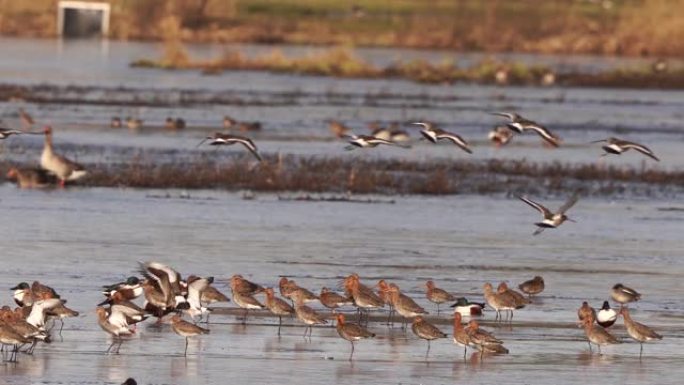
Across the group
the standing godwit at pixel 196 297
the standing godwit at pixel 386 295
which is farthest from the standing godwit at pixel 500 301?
the standing godwit at pixel 196 297

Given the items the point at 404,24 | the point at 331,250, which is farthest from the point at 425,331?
the point at 404,24

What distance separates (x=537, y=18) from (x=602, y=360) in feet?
239

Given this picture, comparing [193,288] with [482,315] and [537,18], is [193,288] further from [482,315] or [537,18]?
[537,18]

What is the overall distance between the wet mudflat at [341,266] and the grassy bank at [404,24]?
163 feet

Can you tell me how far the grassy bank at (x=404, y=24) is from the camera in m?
76.3

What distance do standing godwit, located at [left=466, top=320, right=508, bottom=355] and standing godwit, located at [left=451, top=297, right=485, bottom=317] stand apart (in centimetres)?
182

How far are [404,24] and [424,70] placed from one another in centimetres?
2669

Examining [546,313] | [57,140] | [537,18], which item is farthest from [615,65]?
[546,313]

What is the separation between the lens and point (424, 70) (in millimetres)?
61438

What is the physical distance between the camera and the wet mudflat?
13.5 metres

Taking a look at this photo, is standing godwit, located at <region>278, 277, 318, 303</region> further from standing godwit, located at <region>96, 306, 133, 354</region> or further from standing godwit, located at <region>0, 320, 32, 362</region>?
standing godwit, located at <region>0, 320, 32, 362</region>

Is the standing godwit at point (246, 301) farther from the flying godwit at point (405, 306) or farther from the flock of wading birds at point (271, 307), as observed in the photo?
the flying godwit at point (405, 306)

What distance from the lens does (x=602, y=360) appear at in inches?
566

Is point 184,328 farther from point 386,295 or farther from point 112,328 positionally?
point 386,295
